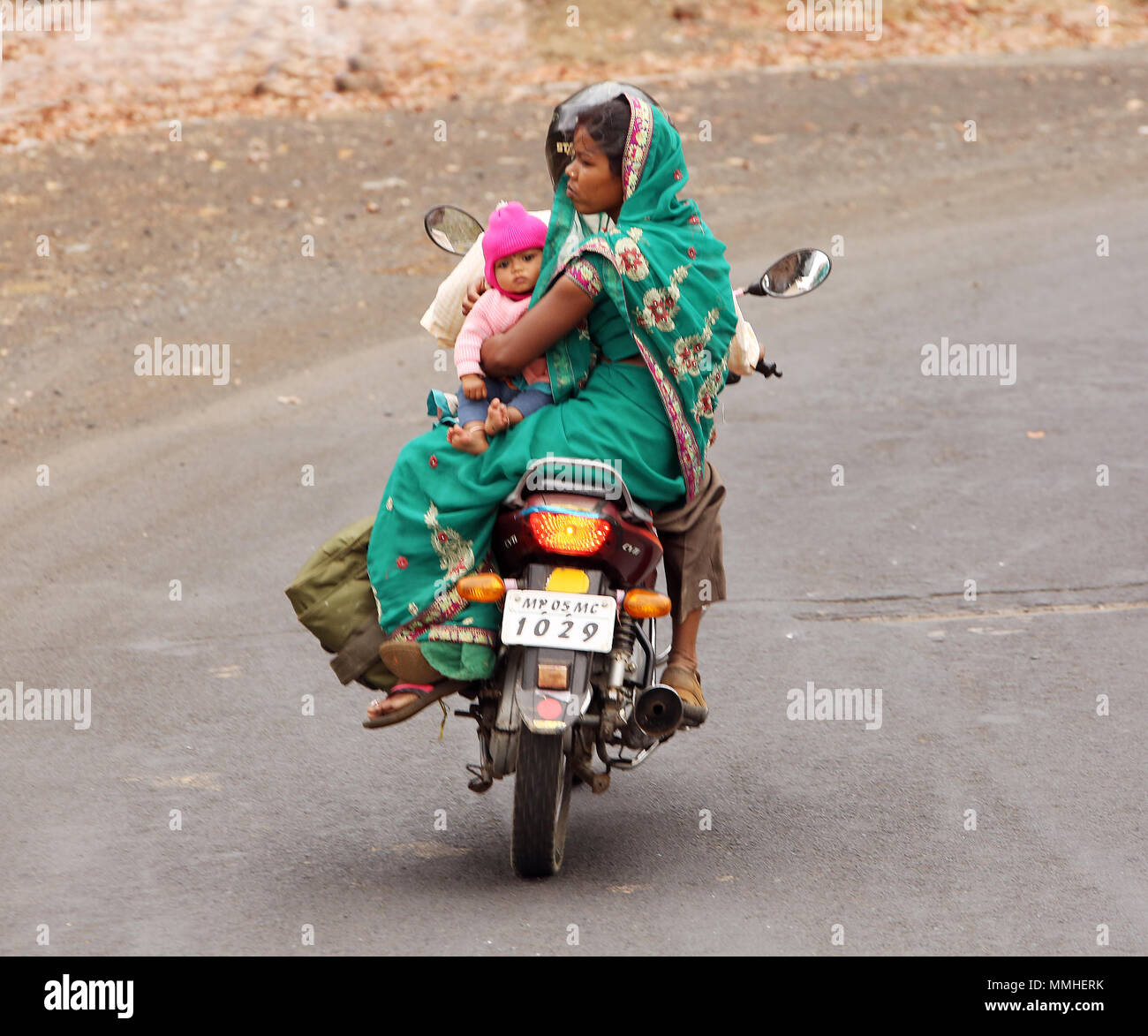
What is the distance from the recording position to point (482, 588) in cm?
436

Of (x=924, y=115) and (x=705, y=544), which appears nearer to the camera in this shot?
(x=705, y=544)

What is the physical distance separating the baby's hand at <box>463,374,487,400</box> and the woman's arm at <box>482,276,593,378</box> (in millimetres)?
70

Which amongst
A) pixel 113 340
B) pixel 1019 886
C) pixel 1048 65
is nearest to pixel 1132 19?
pixel 1048 65

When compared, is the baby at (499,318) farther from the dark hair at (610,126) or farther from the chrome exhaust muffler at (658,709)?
the chrome exhaust muffler at (658,709)

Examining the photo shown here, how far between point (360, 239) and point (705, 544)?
316 inches

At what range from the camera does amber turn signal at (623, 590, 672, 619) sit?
4355mm

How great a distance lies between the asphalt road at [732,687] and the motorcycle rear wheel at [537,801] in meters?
0.10

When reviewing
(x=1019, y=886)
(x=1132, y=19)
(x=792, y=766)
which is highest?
(x=1132, y=19)

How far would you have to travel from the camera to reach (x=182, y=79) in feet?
51.9

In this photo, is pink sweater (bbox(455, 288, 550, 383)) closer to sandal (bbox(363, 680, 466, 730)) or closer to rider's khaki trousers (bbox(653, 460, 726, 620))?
rider's khaki trousers (bbox(653, 460, 726, 620))

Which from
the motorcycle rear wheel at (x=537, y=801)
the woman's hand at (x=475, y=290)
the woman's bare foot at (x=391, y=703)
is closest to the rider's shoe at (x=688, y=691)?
the motorcycle rear wheel at (x=537, y=801)

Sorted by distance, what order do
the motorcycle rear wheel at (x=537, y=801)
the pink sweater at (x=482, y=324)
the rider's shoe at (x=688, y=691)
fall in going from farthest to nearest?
1. the rider's shoe at (x=688, y=691)
2. the pink sweater at (x=482, y=324)
3. the motorcycle rear wheel at (x=537, y=801)

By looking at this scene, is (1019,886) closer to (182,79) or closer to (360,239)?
(360,239)

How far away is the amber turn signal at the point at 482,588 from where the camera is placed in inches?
172
